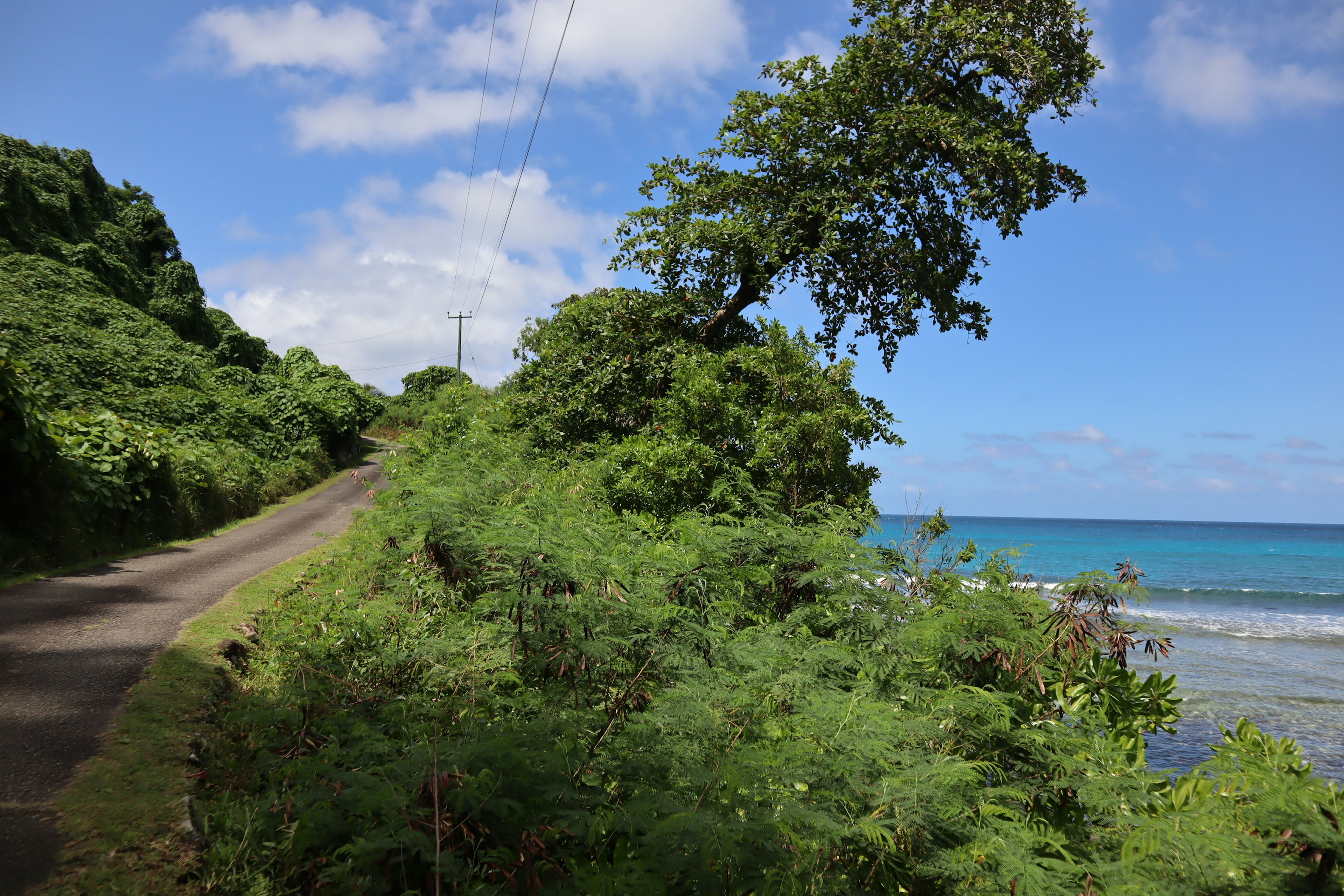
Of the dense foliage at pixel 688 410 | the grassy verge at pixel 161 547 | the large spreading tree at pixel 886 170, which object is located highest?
the large spreading tree at pixel 886 170

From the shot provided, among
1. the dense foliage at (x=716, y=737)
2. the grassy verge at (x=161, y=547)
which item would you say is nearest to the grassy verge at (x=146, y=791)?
the dense foliage at (x=716, y=737)

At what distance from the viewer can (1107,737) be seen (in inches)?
205

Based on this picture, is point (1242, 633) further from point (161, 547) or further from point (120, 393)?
point (120, 393)

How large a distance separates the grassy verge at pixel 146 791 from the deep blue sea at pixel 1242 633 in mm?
6793

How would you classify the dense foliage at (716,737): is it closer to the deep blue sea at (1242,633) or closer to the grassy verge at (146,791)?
the grassy verge at (146,791)

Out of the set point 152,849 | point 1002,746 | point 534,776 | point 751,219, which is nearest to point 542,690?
Result: point 534,776

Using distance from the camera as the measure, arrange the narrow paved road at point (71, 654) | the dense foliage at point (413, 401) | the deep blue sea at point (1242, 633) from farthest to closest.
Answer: the dense foliage at point (413, 401)
the deep blue sea at point (1242, 633)
the narrow paved road at point (71, 654)

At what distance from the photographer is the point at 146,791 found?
4168 mm

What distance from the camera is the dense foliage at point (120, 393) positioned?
9.65m

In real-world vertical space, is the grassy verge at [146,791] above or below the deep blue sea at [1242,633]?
above

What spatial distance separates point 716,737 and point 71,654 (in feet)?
19.1

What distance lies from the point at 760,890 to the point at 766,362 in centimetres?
947

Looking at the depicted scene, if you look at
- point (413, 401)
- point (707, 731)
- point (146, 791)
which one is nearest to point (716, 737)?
point (707, 731)

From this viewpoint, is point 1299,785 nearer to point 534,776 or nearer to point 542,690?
point 534,776
